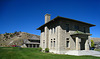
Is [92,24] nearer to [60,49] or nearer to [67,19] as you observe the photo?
[67,19]

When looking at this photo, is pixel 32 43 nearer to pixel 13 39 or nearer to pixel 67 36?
pixel 67 36

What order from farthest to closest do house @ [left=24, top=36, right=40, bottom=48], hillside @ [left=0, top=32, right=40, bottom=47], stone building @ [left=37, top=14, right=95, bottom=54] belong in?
hillside @ [left=0, top=32, right=40, bottom=47]
house @ [left=24, top=36, right=40, bottom=48]
stone building @ [left=37, top=14, right=95, bottom=54]

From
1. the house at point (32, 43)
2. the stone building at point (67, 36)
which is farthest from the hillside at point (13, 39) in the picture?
the stone building at point (67, 36)

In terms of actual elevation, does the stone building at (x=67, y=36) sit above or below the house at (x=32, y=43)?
above

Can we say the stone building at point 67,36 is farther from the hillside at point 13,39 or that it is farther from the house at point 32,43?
the hillside at point 13,39

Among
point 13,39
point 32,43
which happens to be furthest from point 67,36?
point 13,39

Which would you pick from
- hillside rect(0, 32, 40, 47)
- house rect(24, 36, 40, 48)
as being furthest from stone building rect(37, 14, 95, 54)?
hillside rect(0, 32, 40, 47)

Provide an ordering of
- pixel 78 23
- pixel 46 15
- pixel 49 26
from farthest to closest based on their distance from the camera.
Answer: pixel 46 15 < pixel 49 26 < pixel 78 23

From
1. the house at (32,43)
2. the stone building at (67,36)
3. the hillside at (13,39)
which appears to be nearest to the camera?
the stone building at (67,36)

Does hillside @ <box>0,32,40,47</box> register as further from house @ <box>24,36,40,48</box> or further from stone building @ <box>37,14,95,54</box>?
stone building @ <box>37,14,95,54</box>

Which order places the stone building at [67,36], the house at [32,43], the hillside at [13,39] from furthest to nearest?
the hillside at [13,39] < the house at [32,43] < the stone building at [67,36]

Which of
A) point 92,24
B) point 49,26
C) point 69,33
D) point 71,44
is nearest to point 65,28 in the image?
point 69,33

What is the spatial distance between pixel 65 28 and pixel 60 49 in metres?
5.01

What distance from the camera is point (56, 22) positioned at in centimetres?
2242
